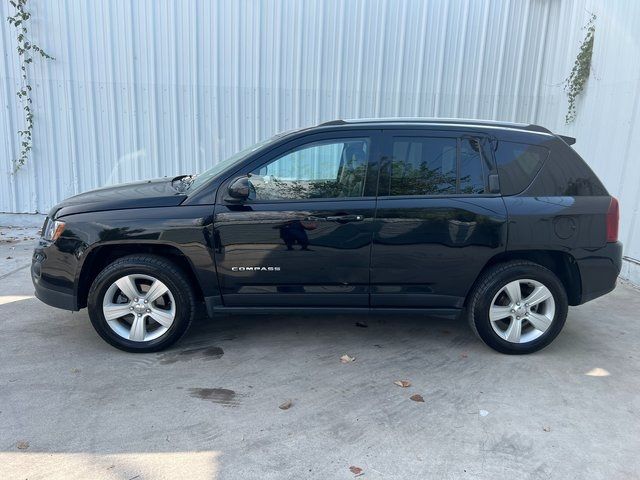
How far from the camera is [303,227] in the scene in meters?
3.66

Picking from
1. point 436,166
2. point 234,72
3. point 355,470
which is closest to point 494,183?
point 436,166

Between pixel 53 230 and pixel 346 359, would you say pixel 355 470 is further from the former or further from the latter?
pixel 53 230

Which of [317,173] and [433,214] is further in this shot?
[317,173]

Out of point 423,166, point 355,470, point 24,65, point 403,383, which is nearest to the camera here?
point 355,470

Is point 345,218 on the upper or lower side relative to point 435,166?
lower

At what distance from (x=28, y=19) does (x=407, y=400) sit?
7822 millimetres

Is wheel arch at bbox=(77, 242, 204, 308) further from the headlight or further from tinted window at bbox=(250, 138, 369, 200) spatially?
tinted window at bbox=(250, 138, 369, 200)

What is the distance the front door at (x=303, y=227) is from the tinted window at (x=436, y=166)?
23 centimetres

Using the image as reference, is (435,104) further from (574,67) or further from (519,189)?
(519,189)

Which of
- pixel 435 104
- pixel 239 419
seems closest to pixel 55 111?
pixel 435 104

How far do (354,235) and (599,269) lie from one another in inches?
79.0

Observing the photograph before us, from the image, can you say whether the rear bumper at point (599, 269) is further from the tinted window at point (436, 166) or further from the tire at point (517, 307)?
Result: the tinted window at point (436, 166)

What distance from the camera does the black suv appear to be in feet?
12.0

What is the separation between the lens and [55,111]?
7.62m
